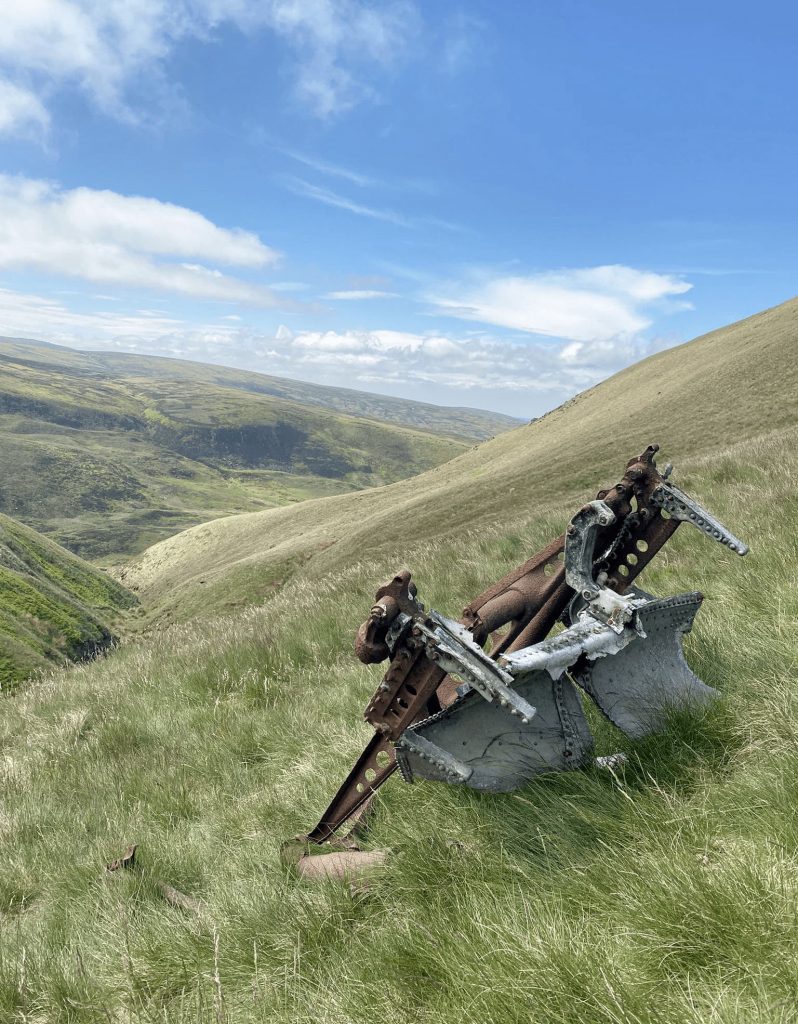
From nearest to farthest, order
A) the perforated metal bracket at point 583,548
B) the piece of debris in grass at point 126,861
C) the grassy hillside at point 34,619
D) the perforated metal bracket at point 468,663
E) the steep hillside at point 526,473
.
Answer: the perforated metal bracket at point 468,663 → the perforated metal bracket at point 583,548 → the piece of debris in grass at point 126,861 → the grassy hillside at point 34,619 → the steep hillside at point 526,473

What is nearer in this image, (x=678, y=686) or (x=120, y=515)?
(x=678, y=686)

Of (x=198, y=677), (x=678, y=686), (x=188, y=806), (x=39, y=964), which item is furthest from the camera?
(x=198, y=677)

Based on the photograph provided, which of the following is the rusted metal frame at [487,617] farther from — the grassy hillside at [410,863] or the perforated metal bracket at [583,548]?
the grassy hillside at [410,863]

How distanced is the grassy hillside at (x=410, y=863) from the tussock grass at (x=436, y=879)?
0.04 feet

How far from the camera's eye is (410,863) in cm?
287

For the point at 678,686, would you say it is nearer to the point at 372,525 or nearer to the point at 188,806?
the point at 188,806

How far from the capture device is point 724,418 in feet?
118

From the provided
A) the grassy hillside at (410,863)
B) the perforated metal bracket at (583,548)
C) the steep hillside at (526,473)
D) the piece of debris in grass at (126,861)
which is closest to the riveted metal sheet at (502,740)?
the grassy hillside at (410,863)

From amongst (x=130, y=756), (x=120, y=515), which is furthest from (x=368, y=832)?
(x=120, y=515)

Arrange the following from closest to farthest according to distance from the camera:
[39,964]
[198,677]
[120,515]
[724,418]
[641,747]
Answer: [39,964], [641,747], [198,677], [724,418], [120,515]

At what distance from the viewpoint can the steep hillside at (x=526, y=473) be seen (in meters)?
32.7

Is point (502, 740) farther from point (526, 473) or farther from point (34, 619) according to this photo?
point (526, 473)

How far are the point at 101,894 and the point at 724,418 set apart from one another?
39.9m

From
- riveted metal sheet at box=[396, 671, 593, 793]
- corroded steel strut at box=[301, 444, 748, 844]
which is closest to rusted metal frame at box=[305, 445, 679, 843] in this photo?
corroded steel strut at box=[301, 444, 748, 844]
